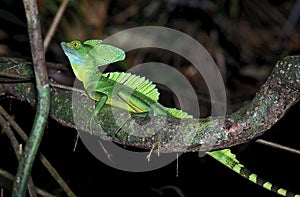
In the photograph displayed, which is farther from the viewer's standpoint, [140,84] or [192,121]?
[140,84]

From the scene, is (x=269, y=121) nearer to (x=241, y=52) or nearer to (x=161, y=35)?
(x=161, y=35)

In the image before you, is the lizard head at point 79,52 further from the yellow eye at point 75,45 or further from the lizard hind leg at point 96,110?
the lizard hind leg at point 96,110

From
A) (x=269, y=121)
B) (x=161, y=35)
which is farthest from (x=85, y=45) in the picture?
(x=161, y=35)

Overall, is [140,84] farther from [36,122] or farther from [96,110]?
Result: [36,122]

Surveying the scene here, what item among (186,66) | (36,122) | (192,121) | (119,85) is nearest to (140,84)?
(119,85)

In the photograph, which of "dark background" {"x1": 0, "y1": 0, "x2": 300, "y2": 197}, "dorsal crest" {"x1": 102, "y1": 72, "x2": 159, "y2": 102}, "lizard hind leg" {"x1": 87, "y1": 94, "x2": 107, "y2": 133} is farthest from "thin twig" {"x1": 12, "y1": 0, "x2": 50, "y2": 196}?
"dark background" {"x1": 0, "y1": 0, "x2": 300, "y2": 197}

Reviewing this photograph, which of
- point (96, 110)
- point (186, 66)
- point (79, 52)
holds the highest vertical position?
point (79, 52)
